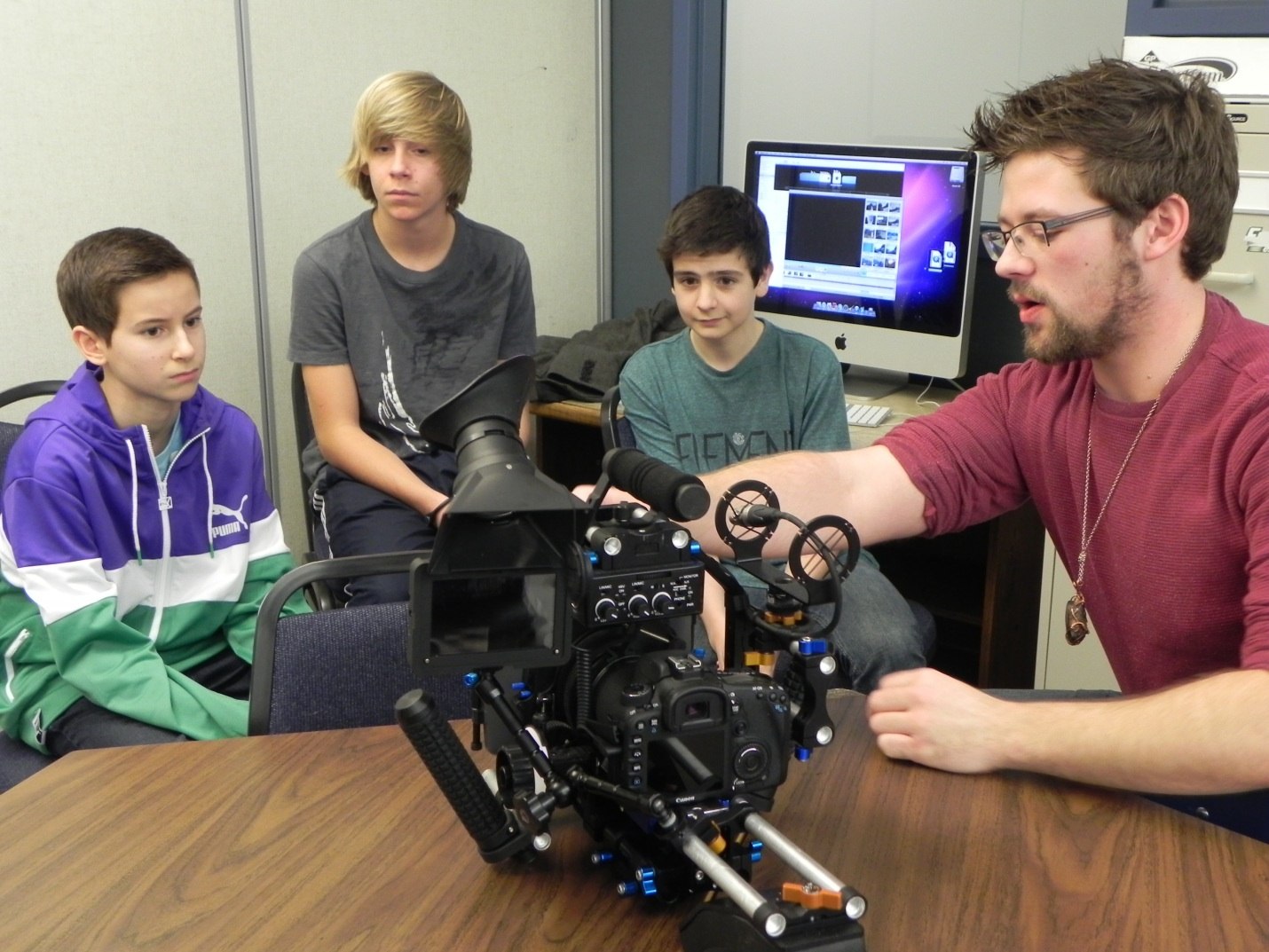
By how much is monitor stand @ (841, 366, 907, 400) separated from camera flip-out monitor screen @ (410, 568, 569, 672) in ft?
7.25

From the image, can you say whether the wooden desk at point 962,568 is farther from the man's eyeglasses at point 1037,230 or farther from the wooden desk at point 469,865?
the wooden desk at point 469,865

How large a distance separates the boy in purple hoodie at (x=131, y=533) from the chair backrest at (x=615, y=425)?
67 cm

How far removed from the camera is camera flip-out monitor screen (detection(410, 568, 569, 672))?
1.01 m

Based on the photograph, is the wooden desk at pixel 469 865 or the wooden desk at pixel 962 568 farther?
the wooden desk at pixel 962 568

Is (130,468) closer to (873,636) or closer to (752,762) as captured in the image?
(873,636)

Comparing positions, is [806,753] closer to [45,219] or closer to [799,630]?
[799,630]

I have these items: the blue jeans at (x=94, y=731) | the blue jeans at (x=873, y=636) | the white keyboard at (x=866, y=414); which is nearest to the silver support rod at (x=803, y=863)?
the blue jeans at (x=94, y=731)

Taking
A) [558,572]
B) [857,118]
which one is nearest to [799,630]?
[558,572]

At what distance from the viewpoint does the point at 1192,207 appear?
59.5 inches

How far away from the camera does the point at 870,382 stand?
3.34 meters

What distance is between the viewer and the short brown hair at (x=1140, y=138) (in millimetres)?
1485

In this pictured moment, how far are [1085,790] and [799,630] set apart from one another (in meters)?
0.39

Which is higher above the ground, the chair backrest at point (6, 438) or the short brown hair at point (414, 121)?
the short brown hair at point (414, 121)

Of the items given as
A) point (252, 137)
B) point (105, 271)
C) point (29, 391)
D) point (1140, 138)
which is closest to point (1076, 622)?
point (1140, 138)
